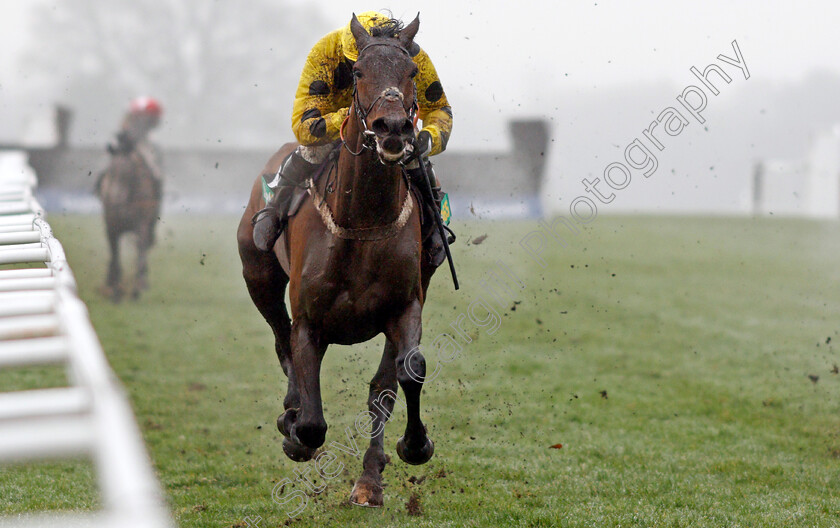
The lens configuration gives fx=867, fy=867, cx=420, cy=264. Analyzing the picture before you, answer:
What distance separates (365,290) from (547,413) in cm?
339

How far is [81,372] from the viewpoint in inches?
71.6

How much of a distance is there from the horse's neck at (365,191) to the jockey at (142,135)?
9.13m

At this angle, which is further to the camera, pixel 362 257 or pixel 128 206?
pixel 128 206

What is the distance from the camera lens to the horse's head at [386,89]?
3479mm

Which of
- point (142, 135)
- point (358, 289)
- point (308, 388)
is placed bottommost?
point (308, 388)

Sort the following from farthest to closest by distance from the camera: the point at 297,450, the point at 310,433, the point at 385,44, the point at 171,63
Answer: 1. the point at 171,63
2. the point at 297,450
3. the point at 310,433
4. the point at 385,44

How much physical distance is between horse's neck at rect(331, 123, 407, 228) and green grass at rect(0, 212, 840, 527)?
1667 mm

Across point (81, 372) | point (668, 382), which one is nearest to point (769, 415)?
point (668, 382)

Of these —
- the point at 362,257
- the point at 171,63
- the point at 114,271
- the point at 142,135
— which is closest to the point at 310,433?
the point at 362,257

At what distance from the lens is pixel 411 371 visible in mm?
4156

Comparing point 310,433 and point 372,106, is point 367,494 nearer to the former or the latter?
point 310,433

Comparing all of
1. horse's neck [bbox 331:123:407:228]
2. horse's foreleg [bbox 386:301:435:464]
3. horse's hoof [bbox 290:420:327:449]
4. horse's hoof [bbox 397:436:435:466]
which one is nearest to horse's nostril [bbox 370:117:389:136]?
horse's neck [bbox 331:123:407:228]

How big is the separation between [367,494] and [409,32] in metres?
2.52

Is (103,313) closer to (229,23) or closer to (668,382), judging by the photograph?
(668,382)
